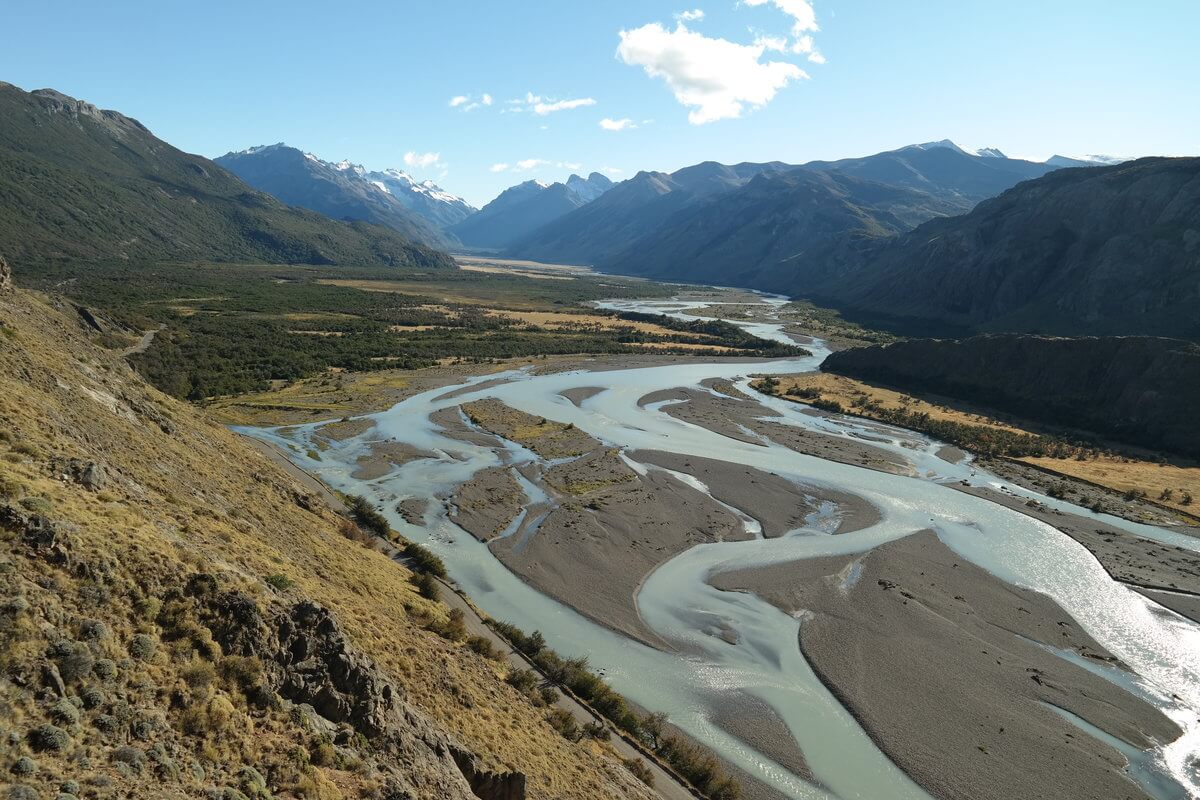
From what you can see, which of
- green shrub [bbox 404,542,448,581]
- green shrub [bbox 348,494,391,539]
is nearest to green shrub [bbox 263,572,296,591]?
green shrub [bbox 404,542,448,581]

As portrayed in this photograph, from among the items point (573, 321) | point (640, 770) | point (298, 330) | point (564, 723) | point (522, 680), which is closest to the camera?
point (640, 770)

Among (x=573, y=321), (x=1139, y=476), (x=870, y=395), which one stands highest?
(x=573, y=321)

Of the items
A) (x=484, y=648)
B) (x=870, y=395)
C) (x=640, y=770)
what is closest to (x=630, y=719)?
(x=640, y=770)

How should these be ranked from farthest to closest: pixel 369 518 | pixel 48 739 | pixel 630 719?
pixel 369 518
pixel 630 719
pixel 48 739

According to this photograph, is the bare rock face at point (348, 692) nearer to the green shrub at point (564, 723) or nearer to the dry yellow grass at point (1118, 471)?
the green shrub at point (564, 723)

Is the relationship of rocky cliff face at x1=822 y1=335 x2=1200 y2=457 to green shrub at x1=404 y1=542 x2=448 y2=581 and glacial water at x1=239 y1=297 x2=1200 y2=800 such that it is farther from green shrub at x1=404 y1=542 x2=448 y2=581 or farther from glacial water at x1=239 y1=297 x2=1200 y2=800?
green shrub at x1=404 y1=542 x2=448 y2=581

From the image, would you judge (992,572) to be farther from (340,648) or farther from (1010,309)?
(1010,309)

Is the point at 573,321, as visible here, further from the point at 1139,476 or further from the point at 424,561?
the point at 424,561
